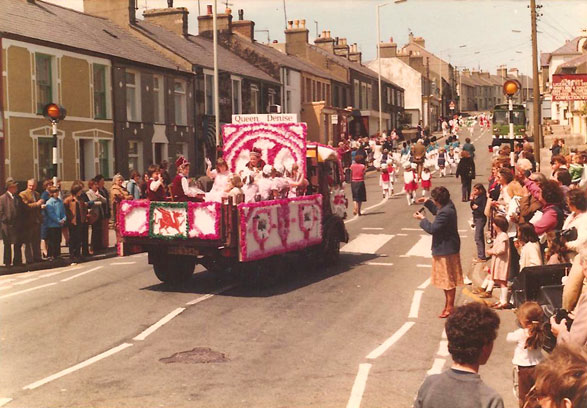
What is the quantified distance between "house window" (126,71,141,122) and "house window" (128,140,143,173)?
1084 mm

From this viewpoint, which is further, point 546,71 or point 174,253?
point 546,71

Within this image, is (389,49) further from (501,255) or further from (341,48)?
(501,255)

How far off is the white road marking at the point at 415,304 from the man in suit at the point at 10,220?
9261 millimetres

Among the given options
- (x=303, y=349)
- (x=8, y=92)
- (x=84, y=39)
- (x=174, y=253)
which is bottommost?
(x=303, y=349)

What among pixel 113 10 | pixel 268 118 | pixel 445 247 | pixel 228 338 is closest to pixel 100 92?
pixel 113 10

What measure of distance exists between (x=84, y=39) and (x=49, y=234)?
14642 millimetres

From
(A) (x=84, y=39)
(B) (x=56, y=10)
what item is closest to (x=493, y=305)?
(A) (x=84, y=39)

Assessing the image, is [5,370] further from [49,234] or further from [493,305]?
[49,234]

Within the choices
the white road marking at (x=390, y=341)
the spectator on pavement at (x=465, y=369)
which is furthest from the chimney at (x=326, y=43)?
the spectator on pavement at (x=465, y=369)

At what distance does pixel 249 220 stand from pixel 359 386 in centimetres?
532

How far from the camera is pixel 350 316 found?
1196 cm

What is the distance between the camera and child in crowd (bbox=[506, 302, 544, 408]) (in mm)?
6863

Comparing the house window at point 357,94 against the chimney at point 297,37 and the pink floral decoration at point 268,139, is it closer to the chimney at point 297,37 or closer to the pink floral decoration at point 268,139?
the chimney at point 297,37

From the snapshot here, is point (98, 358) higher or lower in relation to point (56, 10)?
lower
